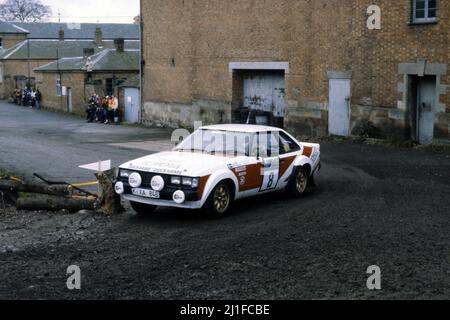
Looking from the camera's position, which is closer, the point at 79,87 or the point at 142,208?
the point at 142,208

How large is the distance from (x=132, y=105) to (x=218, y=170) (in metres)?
27.0

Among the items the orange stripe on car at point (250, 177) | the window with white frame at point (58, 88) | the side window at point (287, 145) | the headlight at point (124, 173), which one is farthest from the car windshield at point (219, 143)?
the window with white frame at point (58, 88)

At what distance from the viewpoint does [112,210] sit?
447 inches

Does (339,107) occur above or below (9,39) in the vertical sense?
below

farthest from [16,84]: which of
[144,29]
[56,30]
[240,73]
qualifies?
[240,73]

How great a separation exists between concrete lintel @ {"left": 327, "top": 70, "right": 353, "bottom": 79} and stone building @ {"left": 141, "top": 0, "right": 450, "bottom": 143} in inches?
1.3

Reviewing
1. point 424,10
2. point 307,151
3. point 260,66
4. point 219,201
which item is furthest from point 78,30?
point 219,201

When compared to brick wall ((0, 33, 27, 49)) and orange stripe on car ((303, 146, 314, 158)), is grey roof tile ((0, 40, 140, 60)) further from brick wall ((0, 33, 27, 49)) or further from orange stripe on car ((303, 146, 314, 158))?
orange stripe on car ((303, 146, 314, 158))

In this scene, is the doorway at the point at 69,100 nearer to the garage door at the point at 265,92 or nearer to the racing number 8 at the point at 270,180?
the garage door at the point at 265,92

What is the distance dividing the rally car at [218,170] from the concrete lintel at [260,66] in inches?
478

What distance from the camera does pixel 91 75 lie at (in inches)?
1757

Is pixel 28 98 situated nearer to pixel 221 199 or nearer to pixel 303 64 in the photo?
pixel 303 64

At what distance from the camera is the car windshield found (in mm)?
11641

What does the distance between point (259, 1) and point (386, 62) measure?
23.0 feet
